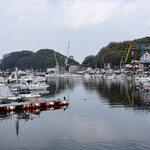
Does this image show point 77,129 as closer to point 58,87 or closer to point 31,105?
point 31,105

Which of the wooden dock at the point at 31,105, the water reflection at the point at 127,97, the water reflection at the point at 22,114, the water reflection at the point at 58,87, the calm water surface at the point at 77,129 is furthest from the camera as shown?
the water reflection at the point at 58,87

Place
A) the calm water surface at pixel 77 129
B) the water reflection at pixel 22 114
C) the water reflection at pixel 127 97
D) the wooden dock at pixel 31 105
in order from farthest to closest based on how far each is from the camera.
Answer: the water reflection at pixel 127 97, the wooden dock at pixel 31 105, the water reflection at pixel 22 114, the calm water surface at pixel 77 129

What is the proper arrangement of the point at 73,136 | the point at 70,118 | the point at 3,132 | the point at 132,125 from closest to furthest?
the point at 73,136 → the point at 3,132 → the point at 132,125 → the point at 70,118

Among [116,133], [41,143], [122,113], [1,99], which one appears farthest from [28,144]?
[1,99]

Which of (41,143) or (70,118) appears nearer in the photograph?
(41,143)

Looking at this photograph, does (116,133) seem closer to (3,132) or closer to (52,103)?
(3,132)

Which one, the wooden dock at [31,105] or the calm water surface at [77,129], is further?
the wooden dock at [31,105]

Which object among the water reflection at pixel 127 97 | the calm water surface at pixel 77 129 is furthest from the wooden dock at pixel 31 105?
the water reflection at pixel 127 97

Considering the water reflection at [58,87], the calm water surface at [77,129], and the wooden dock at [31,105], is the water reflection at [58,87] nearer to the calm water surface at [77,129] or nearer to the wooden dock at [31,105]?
the wooden dock at [31,105]

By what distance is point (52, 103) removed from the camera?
43312mm

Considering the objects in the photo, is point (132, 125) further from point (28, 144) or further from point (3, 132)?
point (3, 132)

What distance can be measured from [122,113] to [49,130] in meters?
13.2

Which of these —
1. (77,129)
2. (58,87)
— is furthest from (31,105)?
(58,87)

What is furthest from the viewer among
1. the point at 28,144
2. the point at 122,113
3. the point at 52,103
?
the point at 52,103
